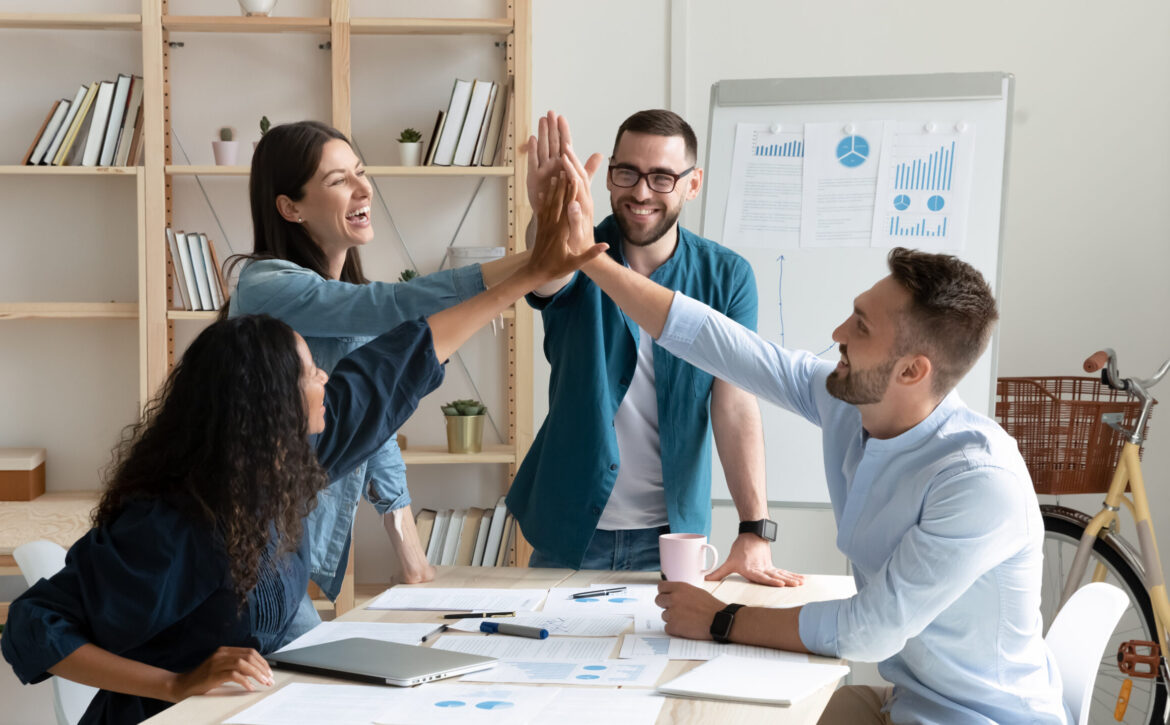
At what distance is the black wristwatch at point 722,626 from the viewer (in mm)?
1459

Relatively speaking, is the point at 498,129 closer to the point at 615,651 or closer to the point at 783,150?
the point at 783,150

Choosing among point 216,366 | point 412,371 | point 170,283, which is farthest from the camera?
point 170,283

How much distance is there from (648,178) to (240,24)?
175cm

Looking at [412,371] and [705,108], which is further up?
[705,108]

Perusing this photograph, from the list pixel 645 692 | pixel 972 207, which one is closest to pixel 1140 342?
pixel 972 207

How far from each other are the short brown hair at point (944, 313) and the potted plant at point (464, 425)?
1914mm

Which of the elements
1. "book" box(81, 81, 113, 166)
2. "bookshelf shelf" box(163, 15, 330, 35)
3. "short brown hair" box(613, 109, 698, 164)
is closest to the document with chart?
"short brown hair" box(613, 109, 698, 164)

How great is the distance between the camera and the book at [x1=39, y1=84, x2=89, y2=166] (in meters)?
3.22

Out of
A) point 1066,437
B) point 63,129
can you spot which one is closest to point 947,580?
point 1066,437

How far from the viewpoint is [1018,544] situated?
1.46m

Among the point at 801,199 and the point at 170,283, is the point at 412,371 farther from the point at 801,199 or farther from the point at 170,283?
the point at 170,283

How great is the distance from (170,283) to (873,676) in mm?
2570

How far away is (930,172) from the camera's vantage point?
2787 millimetres

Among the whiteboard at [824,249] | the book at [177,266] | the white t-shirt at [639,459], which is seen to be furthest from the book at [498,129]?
the white t-shirt at [639,459]
